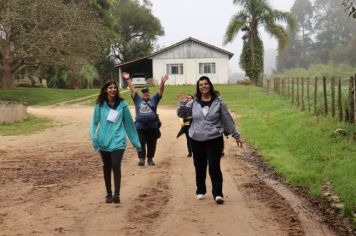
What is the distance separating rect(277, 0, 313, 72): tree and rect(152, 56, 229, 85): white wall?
2025 inches

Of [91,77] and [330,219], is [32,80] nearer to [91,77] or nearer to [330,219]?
[91,77]

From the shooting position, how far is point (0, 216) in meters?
7.03

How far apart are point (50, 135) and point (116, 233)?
13.3 metres

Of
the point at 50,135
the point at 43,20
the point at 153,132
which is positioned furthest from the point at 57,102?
the point at 153,132

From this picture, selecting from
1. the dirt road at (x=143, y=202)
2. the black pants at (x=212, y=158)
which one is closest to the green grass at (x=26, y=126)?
the dirt road at (x=143, y=202)

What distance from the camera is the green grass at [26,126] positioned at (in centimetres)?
2028

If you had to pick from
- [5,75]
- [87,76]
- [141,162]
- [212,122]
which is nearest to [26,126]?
[141,162]

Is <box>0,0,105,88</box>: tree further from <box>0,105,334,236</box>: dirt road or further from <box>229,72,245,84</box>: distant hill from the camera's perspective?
<box>229,72,245,84</box>: distant hill

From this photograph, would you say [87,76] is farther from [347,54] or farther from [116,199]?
[116,199]

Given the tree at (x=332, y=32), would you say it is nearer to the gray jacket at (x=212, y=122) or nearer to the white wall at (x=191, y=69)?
the white wall at (x=191, y=69)

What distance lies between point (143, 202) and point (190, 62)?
1780 inches

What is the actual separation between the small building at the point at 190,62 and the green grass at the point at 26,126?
28014 millimetres

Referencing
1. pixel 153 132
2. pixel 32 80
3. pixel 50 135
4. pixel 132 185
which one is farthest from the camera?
pixel 32 80

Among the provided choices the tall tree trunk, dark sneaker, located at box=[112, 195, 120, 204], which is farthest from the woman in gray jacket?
the tall tree trunk
